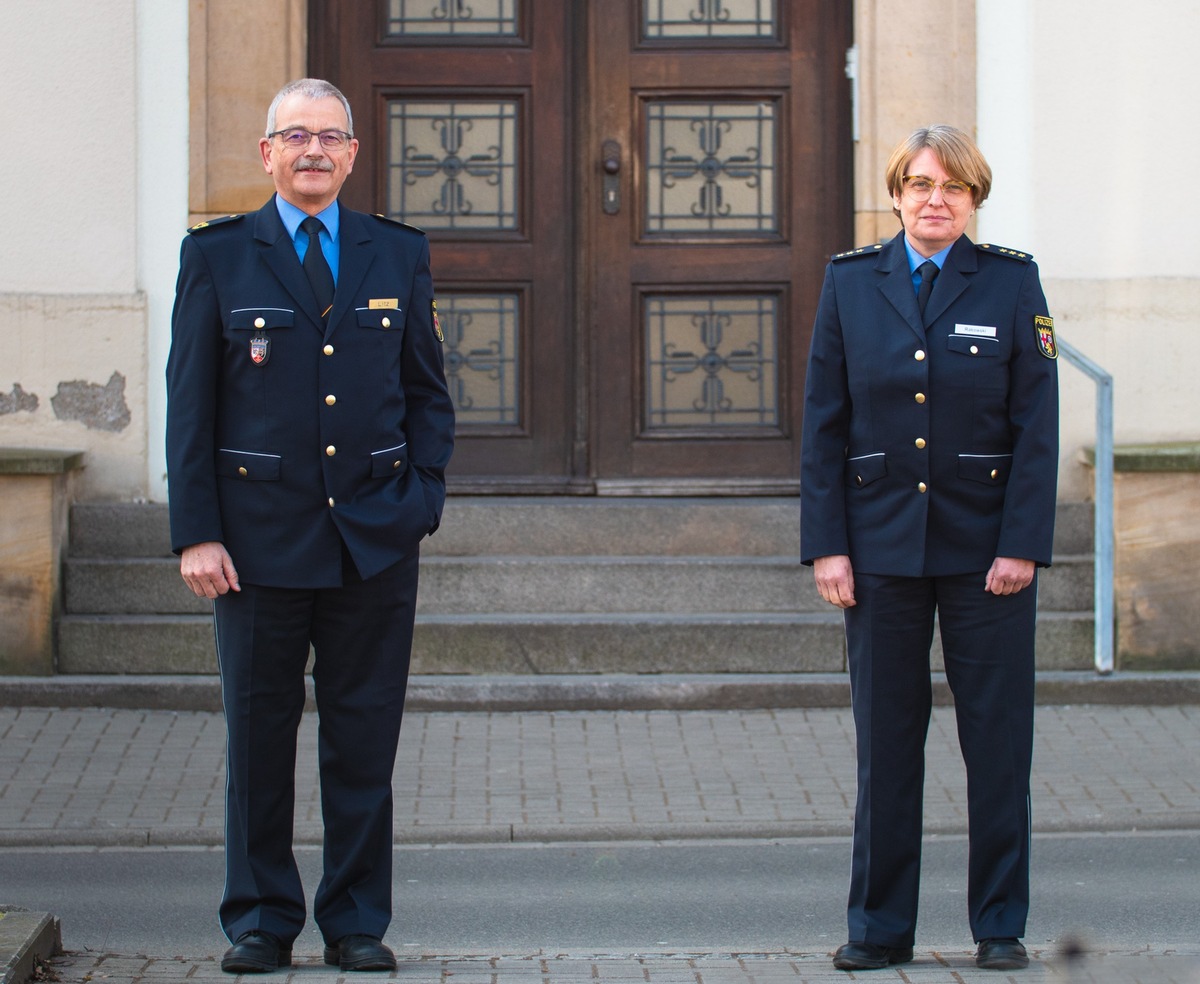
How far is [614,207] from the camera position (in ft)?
29.7

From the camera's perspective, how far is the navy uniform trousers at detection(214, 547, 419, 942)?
4141 mm

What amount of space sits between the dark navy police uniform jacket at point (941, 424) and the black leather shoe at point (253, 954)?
1483 mm

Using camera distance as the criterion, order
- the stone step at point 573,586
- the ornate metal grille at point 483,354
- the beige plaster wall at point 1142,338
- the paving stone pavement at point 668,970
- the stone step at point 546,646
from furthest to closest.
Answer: the ornate metal grille at point 483,354 → the beige plaster wall at point 1142,338 → the stone step at point 573,586 → the stone step at point 546,646 → the paving stone pavement at point 668,970

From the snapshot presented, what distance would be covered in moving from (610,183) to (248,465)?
17.1 ft

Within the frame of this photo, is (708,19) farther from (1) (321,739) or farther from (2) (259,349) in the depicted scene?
(1) (321,739)

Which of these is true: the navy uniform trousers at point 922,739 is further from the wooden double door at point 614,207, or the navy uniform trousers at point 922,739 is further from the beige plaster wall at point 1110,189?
the wooden double door at point 614,207

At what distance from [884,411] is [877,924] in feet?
3.77

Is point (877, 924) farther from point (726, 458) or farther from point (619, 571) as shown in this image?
point (726, 458)

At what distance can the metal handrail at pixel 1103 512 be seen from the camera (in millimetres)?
7777

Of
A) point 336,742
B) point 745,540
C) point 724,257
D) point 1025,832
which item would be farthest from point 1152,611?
point 336,742

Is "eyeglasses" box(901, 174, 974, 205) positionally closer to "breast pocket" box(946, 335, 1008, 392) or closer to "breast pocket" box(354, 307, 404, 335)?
"breast pocket" box(946, 335, 1008, 392)

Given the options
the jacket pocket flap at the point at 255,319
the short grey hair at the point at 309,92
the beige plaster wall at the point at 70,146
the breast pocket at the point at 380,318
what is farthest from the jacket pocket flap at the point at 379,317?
the beige plaster wall at the point at 70,146

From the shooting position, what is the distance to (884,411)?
4.23 m

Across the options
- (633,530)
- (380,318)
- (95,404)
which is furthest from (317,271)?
(95,404)
